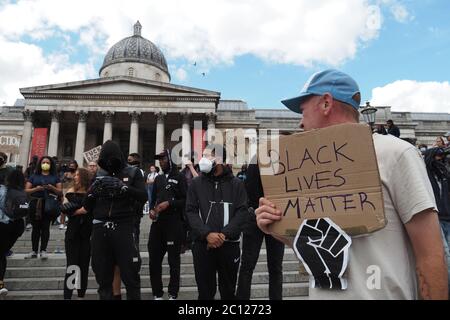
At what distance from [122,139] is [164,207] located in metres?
34.1

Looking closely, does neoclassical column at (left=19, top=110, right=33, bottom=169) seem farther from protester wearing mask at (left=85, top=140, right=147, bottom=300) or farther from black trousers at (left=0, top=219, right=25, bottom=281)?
protester wearing mask at (left=85, top=140, right=147, bottom=300)

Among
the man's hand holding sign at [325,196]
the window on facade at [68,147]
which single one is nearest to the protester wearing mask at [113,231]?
the man's hand holding sign at [325,196]

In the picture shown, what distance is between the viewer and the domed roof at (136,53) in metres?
43.7

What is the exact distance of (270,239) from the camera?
4891 mm

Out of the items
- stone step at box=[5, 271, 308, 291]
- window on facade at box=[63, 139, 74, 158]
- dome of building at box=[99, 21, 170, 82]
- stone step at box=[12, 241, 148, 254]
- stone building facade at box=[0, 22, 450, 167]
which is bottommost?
stone step at box=[5, 271, 308, 291]

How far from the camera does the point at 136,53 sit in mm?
43844

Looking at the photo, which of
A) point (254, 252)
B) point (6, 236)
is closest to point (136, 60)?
point (6, 236)

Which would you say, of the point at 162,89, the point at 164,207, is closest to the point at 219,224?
the point at 164,207

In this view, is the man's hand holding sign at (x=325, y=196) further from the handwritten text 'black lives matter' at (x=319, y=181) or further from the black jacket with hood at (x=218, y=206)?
the black jacket with hood at (x=218, y=206)

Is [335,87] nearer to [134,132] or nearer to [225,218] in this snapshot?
[225,218]

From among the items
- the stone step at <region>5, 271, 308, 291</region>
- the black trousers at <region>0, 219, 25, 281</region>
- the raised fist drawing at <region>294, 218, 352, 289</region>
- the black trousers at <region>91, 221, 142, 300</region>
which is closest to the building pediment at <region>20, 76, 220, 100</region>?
the stone step at <region>5, 271, 308, 291</region>

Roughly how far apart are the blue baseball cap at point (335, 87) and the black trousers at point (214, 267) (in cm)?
282

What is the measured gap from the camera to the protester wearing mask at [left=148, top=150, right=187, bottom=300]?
5.32m
